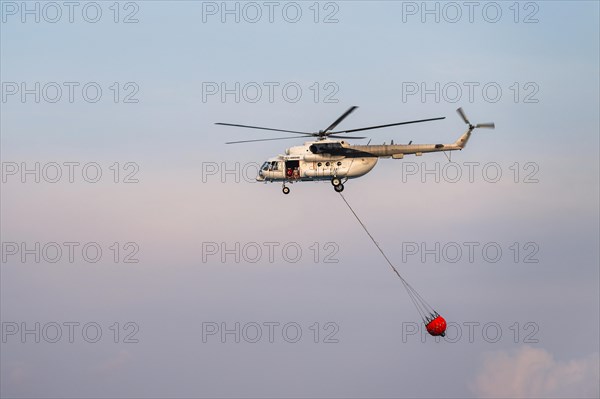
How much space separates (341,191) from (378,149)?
4729mm

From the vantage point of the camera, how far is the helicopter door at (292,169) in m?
73.4

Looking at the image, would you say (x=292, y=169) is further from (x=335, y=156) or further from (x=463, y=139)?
(x=463, y=139)

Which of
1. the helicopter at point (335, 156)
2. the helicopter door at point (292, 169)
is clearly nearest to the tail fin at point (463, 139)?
the helicopter at point (335, 156)

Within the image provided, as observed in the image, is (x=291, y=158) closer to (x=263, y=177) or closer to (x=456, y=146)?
(x=263, y=177)

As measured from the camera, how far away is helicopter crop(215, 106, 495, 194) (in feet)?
237

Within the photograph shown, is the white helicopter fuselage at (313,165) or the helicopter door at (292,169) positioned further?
the helicopter door at (292,169)

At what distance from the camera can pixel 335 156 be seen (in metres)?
72.7

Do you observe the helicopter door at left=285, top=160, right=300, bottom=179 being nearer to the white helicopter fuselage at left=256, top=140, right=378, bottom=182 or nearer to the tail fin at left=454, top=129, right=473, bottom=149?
the white helicopter fuselage at left=256, top=140, right=378, bottom=182

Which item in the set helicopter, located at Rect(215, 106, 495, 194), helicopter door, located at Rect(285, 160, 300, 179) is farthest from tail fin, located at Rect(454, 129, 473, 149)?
helicopter door, located at Rect(285, 160, 300, 179)

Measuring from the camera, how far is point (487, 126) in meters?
71.4

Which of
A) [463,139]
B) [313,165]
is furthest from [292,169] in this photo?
[463,139]

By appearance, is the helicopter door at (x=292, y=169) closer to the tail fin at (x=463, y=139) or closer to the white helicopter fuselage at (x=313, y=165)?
the white helicopter fuselage at (x=313, y=165)

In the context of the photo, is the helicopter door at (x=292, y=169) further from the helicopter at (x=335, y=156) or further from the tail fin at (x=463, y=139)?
the tail fin at (x=463, y=139)

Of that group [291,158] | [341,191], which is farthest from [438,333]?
[291,158]
